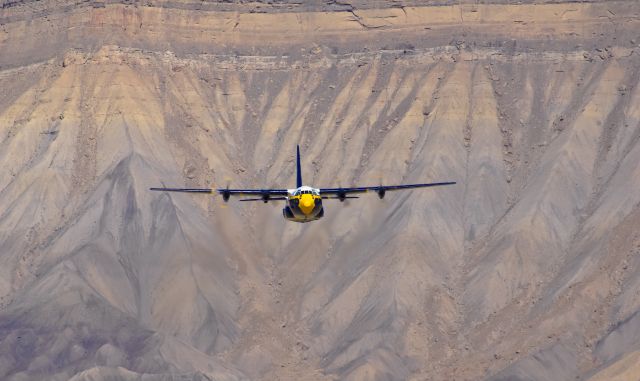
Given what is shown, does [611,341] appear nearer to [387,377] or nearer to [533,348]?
[533,348]

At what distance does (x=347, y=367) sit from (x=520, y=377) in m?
18.8

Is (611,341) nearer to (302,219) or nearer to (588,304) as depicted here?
(588,304)

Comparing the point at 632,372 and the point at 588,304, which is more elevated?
the point at 588,304

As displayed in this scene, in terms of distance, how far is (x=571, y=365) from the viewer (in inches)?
7589


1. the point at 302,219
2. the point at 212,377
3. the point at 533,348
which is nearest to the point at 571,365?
the point at 533,348

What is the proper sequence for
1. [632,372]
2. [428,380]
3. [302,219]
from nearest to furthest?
[302,219] → [632,372] → [428,380]

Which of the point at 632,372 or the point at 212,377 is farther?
the point at 212,377

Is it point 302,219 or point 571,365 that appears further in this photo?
point 571,365

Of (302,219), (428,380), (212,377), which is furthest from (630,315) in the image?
(302,219)

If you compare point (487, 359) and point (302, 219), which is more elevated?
point (487, 359)

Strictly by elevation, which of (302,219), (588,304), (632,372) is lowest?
(302,219)

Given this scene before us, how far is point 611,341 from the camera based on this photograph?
19375 cm

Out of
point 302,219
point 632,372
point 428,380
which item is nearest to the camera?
point 302,219

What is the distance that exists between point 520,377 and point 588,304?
1336cm
